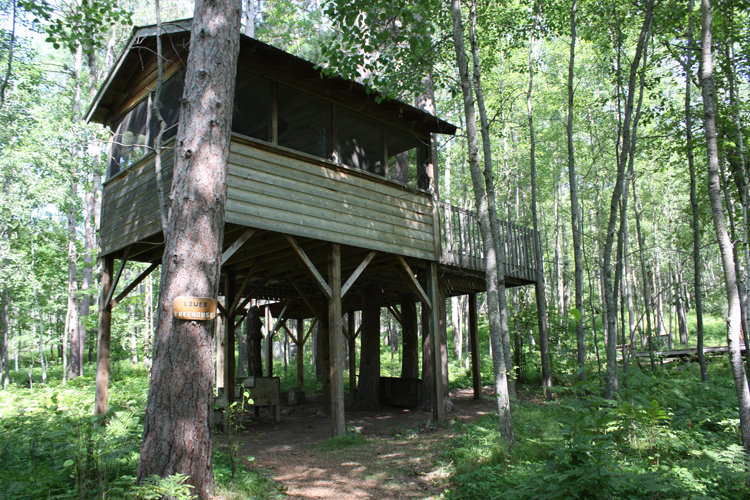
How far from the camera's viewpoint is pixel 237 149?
683 cm

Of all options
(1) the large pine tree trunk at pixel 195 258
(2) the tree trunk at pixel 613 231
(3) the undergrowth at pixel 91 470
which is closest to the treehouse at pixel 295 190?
(1) the large pine tree trunk at pixel 195 258

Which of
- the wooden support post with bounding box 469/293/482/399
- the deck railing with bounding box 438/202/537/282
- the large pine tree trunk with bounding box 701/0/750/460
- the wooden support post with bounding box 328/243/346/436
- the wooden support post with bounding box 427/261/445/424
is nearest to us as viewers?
the large pine tree trunk with bounding box 701/0/750/460

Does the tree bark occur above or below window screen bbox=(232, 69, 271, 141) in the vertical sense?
below

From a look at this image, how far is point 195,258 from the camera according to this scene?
4.02 m

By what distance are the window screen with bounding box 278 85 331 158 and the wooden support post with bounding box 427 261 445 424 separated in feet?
11.1

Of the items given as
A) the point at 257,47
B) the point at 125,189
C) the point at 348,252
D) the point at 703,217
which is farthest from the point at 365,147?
the point at 703,217

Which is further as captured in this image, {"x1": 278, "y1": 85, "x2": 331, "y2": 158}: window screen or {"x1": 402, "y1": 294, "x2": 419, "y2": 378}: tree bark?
{"x1": 402, "y1": 294, "x2": 419, "y2": 378}: tree bark

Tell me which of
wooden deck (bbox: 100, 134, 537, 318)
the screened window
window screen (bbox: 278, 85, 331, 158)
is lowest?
wooden deck (bbox: 100, 134, 537, 318)

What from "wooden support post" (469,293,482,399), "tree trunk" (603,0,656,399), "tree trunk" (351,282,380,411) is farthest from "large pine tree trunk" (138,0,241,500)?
"wooden support post" (469,293,482,399)

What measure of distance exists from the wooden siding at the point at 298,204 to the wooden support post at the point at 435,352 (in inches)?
18.2

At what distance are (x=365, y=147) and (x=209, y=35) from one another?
6.46 meters

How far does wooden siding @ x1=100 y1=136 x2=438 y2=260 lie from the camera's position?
273 inches

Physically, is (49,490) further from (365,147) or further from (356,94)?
(365,147)

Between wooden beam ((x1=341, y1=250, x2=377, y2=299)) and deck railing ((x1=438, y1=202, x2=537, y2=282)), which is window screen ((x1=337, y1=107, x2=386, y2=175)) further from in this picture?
deck railing ((x1=438, y1=202, x2=537, y2=282))
